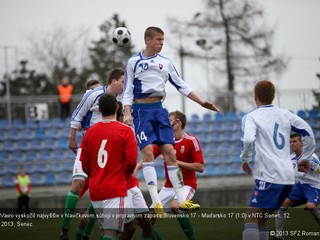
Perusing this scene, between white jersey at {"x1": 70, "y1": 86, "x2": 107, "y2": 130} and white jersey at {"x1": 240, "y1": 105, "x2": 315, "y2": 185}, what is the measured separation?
3.29 m

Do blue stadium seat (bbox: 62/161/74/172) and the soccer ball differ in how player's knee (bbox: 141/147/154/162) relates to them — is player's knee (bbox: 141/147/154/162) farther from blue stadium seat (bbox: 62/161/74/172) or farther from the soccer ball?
blue stadium seat (bbox: 62/161/74/172)

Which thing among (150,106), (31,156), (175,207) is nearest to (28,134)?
(31,156)

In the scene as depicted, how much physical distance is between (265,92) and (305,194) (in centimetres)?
370

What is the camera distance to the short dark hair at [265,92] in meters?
9.37

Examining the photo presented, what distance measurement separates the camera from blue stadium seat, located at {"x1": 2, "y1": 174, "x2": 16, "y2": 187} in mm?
25011

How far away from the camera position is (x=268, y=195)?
918 cm

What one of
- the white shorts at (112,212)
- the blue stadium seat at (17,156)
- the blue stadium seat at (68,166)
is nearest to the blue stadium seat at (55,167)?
the blue stadium seat at (68,166)

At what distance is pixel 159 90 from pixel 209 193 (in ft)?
46.5

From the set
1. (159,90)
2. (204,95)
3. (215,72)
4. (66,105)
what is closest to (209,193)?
(204,95)

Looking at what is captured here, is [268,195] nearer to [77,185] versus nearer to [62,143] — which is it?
[77,185]

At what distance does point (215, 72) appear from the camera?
3541 centimetres

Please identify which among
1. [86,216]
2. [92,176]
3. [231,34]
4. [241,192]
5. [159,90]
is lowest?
[241,192]

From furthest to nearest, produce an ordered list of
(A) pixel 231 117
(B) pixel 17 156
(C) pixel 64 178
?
(A) pixel 231 117 < (B) pixel 17 156 < (C) pixel 64 178

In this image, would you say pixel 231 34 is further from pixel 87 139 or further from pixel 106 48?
pixel 87 139
